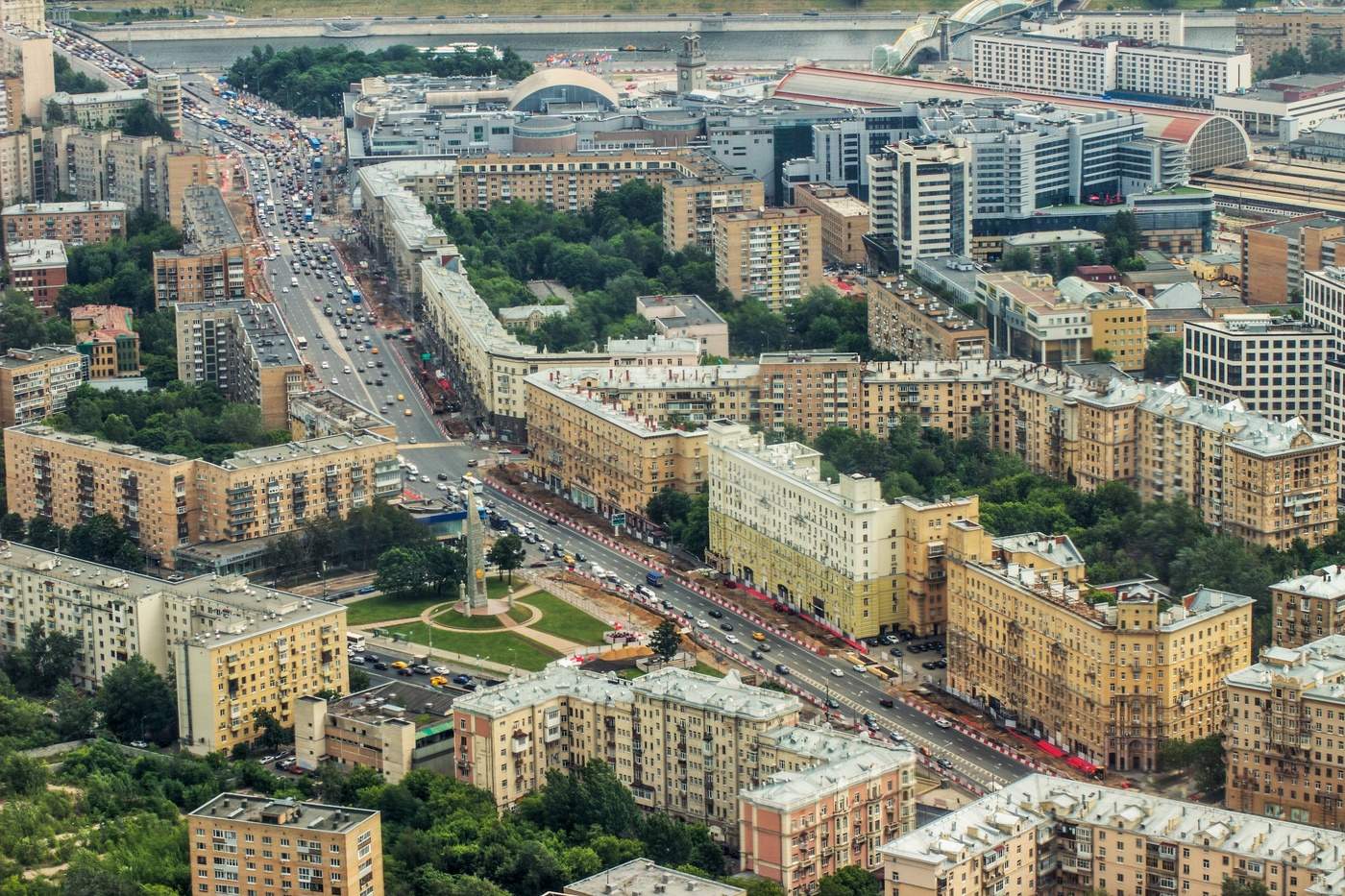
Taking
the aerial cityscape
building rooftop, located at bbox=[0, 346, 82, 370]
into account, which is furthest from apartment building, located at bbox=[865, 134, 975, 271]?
building rooftop, located at bbox=[0, 346, 82, 370]

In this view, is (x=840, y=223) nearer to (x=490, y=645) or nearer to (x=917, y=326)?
(x=917, y=326)

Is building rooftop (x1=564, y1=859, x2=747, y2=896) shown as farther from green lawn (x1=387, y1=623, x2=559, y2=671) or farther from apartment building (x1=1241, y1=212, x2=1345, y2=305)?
apartment building (x1=1241, y1=212, x2=1345, y2=305)

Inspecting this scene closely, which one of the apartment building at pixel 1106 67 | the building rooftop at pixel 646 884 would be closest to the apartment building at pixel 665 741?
the building rooftop at pixel 646 884

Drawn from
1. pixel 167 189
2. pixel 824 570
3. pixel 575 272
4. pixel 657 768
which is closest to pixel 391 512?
pixel 824 570

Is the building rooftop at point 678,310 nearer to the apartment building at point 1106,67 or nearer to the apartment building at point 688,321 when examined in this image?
the apartment building at point 688,321

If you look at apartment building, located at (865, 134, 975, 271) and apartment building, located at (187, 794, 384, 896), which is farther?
apartment building, located at (865, 134, 975, 271)

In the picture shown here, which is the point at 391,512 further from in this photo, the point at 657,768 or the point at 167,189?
the point at 167,189

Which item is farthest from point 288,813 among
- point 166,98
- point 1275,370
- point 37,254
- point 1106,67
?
point 1106,67
